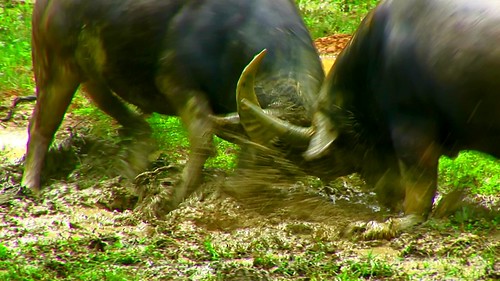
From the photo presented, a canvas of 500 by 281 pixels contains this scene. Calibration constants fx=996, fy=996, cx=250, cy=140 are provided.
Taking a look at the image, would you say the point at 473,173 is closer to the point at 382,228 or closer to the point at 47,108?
the point at 382,228

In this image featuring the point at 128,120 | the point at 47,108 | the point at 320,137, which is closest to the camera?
the point at 320,137

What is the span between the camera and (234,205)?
577 centimetres

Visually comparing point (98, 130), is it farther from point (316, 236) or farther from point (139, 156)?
point (316, 236)

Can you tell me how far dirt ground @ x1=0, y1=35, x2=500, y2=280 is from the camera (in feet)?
15.0

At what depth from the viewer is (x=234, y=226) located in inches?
220

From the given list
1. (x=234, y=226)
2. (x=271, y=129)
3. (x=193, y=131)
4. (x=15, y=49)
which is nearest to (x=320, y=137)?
(x=271, y=129)

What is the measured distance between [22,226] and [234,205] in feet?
3.97

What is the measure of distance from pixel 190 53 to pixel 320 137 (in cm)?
96

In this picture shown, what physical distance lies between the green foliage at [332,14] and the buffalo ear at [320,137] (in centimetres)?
489

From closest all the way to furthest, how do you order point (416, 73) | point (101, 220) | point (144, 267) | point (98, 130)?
A: point (144, 267), point (416, 73), point (101, 220), point (98, 130)

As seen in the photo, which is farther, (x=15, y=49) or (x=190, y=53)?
(x=15, y=49)

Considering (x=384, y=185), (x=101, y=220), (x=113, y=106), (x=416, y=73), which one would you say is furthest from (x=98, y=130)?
(x=416, y=73)

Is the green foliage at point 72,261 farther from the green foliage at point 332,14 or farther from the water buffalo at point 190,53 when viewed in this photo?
the green foliage at point 332,14

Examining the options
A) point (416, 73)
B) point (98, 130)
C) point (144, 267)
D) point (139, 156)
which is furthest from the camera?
point (98, 130)
